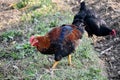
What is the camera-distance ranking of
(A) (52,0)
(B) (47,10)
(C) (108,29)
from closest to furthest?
(C) (108,29) < (B) (47,10) < (A) (52,0)

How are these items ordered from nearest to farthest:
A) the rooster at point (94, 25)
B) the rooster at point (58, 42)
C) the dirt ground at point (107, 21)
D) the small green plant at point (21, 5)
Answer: the rooster at point (58, 42) < the dirt ground at point (107, 21) < the rooster at point (94, 25) < the small green plant at point (21, 5)

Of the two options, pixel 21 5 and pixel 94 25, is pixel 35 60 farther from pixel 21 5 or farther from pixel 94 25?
pixel 21 5

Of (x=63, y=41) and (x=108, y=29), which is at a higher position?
(x=63, y=41)

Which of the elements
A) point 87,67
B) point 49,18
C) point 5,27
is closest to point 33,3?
point 49,18

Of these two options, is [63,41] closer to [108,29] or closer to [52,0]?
[108,29]

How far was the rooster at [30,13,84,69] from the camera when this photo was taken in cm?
545

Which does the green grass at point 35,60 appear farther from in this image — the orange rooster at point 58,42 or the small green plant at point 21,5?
the small green plant at point 21,5

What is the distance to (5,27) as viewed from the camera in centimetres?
783

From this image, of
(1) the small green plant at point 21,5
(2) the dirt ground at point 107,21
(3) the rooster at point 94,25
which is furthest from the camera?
(1) the small green plant at point 21,5

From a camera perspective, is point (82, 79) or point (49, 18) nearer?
point (82, 79)

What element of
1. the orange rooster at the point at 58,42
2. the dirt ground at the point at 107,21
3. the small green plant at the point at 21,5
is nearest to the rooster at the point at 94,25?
the dirt ground at the point at 107,21

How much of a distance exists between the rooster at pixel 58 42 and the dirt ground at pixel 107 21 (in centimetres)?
104

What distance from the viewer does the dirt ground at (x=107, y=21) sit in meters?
6.54

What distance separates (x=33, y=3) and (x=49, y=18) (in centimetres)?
136
